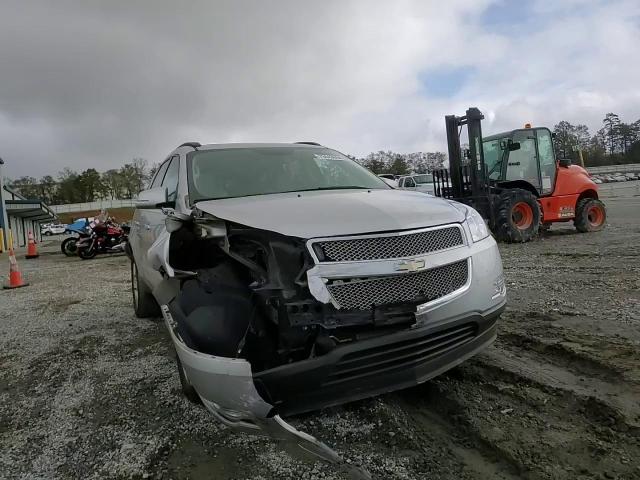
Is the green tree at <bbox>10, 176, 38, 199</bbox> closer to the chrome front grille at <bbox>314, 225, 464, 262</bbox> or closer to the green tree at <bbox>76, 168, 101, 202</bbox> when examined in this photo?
the green tree at <bbox>76, 168, 101, 202</bbox>

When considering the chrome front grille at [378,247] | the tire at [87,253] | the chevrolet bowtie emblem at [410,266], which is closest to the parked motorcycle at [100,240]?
the tire at [87,253]

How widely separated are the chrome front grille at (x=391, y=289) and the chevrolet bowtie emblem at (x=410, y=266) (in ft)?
0.09

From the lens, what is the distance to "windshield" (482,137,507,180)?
10898 mm

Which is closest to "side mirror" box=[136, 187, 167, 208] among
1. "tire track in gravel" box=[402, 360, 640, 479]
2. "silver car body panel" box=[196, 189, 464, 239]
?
"silver car body panel" box=[196, 189, 464, 239]

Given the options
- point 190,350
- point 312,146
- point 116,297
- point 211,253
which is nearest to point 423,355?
point 190,350

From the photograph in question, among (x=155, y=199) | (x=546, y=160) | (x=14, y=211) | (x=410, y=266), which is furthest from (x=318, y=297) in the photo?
(x=14, y=211)

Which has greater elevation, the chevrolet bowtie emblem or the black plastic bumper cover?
the chevrolet bowtie emblem

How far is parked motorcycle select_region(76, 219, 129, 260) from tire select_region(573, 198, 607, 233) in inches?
519

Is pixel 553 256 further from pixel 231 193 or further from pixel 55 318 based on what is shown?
pixel 55 318

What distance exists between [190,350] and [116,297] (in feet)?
18.4

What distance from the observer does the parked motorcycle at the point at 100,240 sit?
1502 cm

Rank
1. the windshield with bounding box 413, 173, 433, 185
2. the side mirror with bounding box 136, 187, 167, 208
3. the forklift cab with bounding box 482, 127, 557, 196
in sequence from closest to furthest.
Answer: the side mirror with bounding box 136, 187, 167, 208 → the forklift cab with bounding box 482, 127, 557, 196 → the windshield with bounding box 413, 173, 433, 185

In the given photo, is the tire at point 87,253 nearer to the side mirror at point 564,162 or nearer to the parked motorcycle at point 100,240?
the parked motorcycle at point 100,240

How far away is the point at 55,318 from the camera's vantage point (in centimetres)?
600
